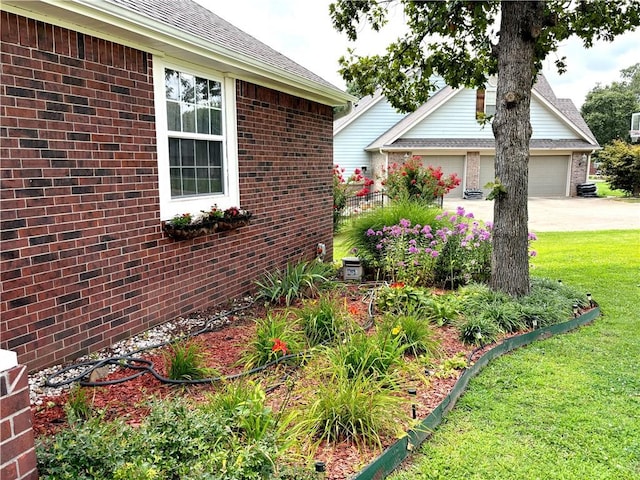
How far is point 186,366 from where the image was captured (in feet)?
11.9

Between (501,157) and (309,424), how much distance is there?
14.2ft

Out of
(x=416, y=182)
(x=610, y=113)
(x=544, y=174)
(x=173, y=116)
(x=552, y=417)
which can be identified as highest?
(x=610, y=113)

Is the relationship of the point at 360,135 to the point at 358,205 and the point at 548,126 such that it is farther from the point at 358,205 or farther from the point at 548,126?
the point at 358,205

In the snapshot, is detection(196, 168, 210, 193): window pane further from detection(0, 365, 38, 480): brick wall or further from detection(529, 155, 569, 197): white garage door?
detection(529, 155, 569, 197): white garage door

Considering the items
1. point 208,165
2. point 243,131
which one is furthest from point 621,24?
point 208,165

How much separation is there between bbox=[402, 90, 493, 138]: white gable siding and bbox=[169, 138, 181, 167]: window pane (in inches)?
742

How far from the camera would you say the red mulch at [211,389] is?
8.91 feet

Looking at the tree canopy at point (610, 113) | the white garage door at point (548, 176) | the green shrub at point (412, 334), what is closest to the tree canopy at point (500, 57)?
the green shrub at point (412, 334)

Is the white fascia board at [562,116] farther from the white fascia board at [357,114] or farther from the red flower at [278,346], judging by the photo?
the red flower at [278,346]

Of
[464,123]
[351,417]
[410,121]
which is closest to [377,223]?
[351,417]

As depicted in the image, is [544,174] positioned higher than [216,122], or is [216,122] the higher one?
[216,122]

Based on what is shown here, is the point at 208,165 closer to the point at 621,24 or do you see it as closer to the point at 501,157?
the point at 501,157

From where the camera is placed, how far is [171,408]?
2.65m

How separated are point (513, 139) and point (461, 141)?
60.9 feet
